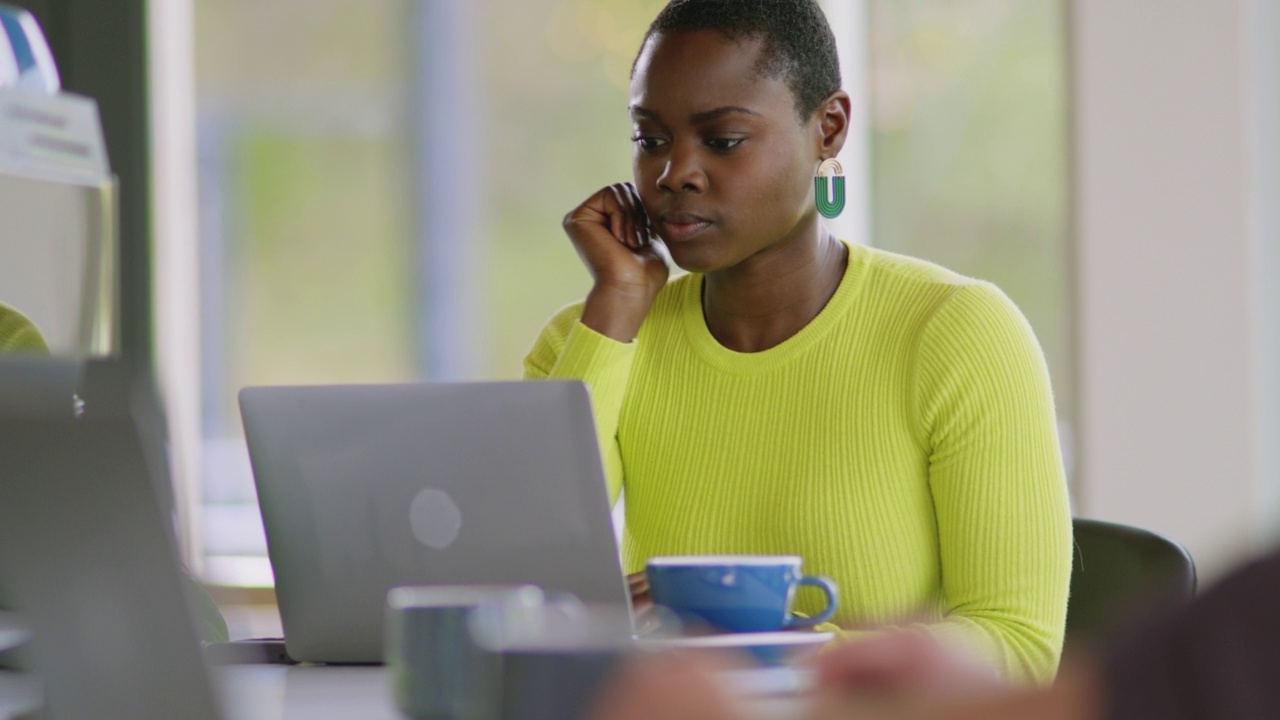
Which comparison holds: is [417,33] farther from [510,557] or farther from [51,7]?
[510,557]

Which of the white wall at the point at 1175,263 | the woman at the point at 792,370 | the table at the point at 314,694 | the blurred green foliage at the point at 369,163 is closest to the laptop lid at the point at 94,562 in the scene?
the table at the point at 314,694

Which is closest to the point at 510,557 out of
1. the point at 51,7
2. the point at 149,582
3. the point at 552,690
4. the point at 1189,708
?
the point at 149,582

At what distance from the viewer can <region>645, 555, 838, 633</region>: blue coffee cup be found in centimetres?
101

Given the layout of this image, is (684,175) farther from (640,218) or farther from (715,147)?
(640,218)

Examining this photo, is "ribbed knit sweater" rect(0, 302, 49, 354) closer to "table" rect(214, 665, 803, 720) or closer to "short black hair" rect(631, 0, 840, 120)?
"table" rect(214, 665, 803, 720)

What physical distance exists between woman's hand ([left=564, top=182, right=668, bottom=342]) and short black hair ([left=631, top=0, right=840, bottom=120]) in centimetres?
21

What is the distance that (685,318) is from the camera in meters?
1.79

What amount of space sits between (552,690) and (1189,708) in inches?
10.8

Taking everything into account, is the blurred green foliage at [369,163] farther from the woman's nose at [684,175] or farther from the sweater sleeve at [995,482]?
the sweater sleeve at [995,482]

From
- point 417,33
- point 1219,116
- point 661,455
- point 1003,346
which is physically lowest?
point 661,455

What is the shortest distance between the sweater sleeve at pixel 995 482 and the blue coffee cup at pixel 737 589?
0.32 metres

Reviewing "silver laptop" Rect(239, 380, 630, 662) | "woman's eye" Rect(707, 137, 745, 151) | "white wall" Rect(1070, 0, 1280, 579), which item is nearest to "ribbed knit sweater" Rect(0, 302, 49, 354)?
"silver laptop" Rect(239, 380, 630, 662)

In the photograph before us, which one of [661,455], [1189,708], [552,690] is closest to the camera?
[1189,708]

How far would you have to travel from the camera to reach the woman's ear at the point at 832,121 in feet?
5.61
